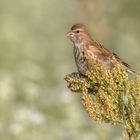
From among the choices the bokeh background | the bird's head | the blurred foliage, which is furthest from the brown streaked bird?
the bokeh background

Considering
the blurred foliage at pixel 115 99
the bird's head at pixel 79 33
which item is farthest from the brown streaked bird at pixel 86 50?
the blurred foliage at pixel 115 99

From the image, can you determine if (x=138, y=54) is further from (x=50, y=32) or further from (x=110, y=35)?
(x=50, y=32)

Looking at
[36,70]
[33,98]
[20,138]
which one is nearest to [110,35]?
[36,70]

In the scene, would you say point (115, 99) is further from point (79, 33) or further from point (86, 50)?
point (79, 33)

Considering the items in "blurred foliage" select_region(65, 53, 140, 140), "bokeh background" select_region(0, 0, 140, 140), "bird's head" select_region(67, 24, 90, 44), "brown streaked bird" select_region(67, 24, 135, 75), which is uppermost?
"bokeh background" select_region(0, 0, 140, 140)

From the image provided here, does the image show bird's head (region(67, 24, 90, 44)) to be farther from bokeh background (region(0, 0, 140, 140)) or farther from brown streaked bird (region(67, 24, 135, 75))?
bokeh background (region(0, 0, 140, 140))

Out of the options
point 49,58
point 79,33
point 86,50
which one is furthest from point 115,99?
point 49,58
